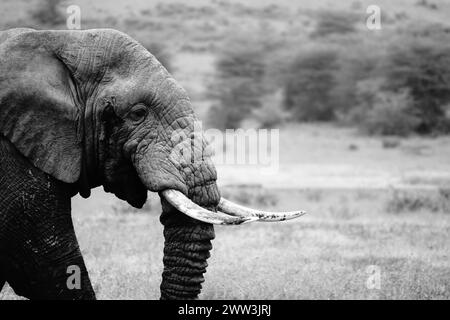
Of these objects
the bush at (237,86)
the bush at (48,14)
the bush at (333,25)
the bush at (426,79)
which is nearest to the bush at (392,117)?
the bush at (426,79)

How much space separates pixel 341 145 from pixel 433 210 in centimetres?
1227

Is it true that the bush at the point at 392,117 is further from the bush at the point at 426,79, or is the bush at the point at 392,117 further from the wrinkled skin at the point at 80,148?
the wrinkled skin at the point at 80,148

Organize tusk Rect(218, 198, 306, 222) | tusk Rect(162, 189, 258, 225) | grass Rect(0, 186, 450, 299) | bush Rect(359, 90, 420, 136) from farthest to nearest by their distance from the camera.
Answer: bush Rect(359, 90, 420, 136) < grass Rect(0, 186, 450, 299) < tusk Rect(218, 198, 306, 222) < tusk Rect(162, 189, 258, 225)

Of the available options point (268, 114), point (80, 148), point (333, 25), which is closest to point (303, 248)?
point (80, 148)

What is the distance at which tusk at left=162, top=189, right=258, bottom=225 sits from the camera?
429cm

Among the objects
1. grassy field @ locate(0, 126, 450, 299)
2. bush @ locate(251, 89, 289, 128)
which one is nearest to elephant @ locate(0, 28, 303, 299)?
grassy field @ locate(0, 126, 450, 299)

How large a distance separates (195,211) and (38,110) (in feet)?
3.25

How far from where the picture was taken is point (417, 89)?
2933 cm

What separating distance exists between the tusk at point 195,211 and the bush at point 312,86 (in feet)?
96.0

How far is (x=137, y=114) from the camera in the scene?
4.64 m

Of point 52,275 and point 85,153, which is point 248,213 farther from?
point 52,275

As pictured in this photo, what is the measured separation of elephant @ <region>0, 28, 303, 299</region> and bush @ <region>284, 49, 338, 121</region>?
2905cm

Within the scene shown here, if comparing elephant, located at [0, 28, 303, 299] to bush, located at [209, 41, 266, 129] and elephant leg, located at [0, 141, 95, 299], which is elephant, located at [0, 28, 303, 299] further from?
bush, located at [209, 41, 266, 129]

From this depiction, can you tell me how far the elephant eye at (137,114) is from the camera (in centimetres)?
462
